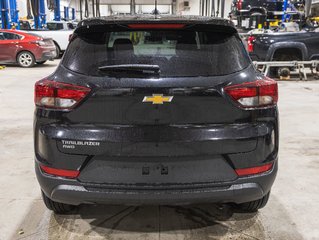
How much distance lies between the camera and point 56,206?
9.23 ft

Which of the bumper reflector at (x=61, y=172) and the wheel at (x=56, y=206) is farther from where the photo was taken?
the wheel at (x=56, y=206)

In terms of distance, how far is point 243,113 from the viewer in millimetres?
2242

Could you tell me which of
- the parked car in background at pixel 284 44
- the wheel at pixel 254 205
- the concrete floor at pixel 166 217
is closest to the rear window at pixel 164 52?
the wheel at pixel 254 205

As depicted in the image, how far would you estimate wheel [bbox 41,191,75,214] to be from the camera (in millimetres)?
2781

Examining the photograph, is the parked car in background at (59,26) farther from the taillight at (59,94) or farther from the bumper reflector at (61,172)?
the bumper reflector at (61,172)

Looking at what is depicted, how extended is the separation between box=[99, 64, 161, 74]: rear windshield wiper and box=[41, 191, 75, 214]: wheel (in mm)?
1140


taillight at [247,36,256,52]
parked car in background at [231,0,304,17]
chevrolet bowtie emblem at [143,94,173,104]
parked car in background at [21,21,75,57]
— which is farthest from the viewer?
parked car in background at [21,21,75,57]

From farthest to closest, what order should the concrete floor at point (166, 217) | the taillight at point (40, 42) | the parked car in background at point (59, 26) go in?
the parked car in background at point (59, 26)
the taillight at point (40, 42)
the concrete floor at point (166, 217)

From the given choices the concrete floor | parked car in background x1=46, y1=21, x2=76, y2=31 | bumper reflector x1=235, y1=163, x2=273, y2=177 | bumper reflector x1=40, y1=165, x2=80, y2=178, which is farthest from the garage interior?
parked car in background x1=46, y1=21, x2=76, y2=31

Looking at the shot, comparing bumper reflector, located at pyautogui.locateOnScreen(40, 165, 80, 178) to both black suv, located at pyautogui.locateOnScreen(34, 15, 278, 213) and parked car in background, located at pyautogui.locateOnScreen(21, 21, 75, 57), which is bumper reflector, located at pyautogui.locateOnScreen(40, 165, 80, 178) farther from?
parked car in background, located at pyautogui.locateOnScreen(21, 21, 75, 57)

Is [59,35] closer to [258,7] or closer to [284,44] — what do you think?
[258,7]

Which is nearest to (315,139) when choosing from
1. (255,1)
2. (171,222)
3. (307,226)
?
(307,226)

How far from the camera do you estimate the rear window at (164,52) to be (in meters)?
2.30

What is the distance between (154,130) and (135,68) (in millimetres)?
387
